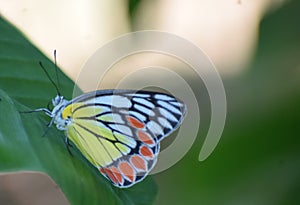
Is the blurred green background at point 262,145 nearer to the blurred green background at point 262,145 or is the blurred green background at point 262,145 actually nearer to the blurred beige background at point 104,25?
the blurred green background at point 262,145

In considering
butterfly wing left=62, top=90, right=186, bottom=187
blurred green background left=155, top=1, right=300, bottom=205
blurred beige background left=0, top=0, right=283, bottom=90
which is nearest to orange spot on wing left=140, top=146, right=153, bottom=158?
butterfly wing left=62, top=90, right=186, bottom=187

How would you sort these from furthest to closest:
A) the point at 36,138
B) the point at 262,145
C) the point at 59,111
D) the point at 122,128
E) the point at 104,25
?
the point at 104,25 → the point at 262,145 → the point at 122,128 → the point at 59,111 → the point at 36,138

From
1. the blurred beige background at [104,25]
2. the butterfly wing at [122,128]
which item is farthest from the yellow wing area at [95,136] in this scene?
the blurred beige background at [104,25]

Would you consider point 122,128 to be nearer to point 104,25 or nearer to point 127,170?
point 127,170

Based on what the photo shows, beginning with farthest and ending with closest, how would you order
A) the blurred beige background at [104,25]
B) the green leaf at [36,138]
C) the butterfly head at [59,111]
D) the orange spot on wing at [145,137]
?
the blurred beige background at [104,25]
the orange spot on wing at [145,137]
the butterfly head at [59,111]
the green leaf at [36,138]

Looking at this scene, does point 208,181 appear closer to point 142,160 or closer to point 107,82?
point 142,160

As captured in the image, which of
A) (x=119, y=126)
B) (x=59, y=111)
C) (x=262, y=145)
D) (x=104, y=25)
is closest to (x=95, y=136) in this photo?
(x=119, y=126)

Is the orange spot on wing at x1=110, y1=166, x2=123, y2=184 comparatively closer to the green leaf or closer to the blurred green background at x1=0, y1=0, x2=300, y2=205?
the green leaf
